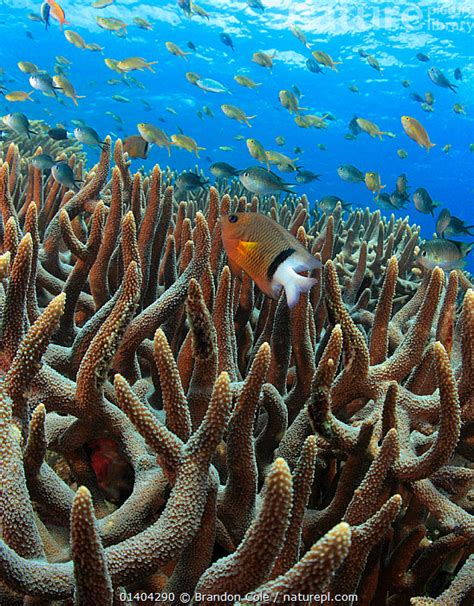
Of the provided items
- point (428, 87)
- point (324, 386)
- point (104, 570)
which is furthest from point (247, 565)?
point (428, 87)

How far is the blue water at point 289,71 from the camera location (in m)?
32.7

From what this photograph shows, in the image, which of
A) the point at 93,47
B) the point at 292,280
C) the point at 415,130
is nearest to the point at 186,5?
the point at 93,47

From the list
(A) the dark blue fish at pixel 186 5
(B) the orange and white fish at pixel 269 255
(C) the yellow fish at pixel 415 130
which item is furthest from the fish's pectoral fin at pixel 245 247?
(A) the dark blue fish at pixel 186 5

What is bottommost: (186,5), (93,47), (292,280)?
(292,280)

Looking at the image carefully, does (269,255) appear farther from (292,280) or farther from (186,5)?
(186,5)

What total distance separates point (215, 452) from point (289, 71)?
171ft

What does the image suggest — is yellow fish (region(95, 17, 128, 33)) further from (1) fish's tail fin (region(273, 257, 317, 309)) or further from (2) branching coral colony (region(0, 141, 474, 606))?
(1) fish's tail fin (region(273, 257, 317, 309))

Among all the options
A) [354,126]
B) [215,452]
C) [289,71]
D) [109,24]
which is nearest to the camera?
[215,452]

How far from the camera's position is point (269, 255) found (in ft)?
5.95

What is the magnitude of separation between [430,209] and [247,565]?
7070 mm

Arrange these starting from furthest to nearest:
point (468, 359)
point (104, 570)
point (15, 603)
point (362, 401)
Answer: point (362, 401) → point (468, 359) → point (15, 603) → point (104, 570)

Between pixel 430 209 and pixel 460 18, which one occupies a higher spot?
pixel 460 18

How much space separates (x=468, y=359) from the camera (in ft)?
5.15

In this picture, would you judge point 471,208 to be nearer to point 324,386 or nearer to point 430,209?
point 430,209
